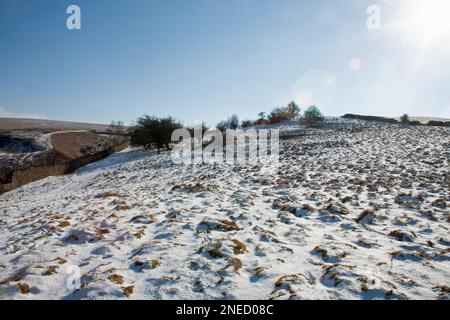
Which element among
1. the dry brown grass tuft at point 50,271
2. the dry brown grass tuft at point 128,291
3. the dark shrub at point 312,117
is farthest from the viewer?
the dark shrub at point 312,117

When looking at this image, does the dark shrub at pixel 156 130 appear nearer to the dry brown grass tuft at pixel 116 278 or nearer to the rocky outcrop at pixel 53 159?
the rocky outcrop at pixel 53 159

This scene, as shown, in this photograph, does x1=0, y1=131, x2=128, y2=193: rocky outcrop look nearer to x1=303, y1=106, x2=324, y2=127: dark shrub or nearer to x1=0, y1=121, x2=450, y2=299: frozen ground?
x1=0, y1=121, x2=450, y2=299: frozen ground

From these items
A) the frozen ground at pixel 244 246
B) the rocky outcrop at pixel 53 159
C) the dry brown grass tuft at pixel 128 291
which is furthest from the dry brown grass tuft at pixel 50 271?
the rocky outcrop at pixel 53 159

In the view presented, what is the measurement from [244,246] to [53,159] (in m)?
42.7

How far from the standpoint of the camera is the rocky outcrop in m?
26.1

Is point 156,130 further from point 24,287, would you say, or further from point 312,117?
point 312,117

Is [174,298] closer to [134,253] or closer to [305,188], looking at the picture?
[134,253]

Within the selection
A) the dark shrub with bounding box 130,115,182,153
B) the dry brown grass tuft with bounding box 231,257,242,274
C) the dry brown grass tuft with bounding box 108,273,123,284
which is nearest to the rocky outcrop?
the dark shrub with bounding box 130,115,182,153

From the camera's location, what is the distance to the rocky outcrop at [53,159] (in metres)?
26.1

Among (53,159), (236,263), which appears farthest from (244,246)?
(53,159)

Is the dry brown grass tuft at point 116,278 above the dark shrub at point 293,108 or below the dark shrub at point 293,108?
below

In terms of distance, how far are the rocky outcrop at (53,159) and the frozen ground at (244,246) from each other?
2130 cm

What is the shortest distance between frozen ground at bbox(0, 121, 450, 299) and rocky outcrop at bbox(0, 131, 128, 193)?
21302mm

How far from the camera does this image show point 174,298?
12.7 feet
